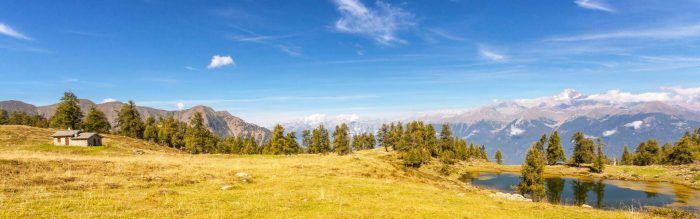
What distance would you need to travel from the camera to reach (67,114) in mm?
117000

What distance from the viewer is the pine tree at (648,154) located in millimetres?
158625

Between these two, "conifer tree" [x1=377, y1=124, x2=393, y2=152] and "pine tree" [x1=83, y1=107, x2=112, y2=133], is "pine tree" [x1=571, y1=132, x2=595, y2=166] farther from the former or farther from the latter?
"pine tree" [x1=83, y1=107, x2=112, y2=133]

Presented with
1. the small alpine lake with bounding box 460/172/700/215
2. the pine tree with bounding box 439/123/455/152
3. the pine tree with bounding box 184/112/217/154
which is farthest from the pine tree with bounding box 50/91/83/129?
the pine tree with bounding box 439/123/455/152

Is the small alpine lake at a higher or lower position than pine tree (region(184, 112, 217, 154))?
lower

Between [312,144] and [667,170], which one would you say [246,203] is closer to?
[312,144]

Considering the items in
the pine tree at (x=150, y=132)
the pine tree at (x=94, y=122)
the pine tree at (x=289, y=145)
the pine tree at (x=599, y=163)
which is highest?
the pine tree at (x=94, y=122)

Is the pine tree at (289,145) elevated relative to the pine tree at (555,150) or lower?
elevated

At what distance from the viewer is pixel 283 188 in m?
34.9

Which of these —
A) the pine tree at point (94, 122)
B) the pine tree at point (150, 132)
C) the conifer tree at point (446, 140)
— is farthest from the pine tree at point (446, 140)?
the pine tree at point (94, 122)

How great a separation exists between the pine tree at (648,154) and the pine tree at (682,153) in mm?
7449

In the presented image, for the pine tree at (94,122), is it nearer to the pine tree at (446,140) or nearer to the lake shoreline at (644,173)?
the pine tree at (446,140)

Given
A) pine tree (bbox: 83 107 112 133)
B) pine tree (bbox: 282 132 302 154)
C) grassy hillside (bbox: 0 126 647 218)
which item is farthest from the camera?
pine tree (bbox: 83 107 112 133)

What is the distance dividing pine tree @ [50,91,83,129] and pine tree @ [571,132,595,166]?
188m

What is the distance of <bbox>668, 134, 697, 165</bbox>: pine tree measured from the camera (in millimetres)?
143875
